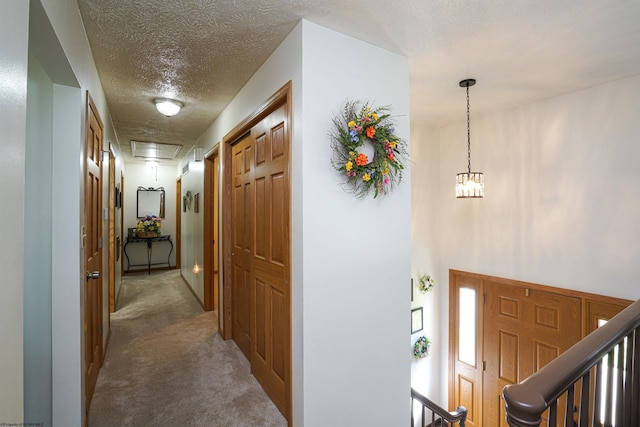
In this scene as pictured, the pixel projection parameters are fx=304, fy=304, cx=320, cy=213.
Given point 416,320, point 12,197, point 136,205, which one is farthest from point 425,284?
point 136,205

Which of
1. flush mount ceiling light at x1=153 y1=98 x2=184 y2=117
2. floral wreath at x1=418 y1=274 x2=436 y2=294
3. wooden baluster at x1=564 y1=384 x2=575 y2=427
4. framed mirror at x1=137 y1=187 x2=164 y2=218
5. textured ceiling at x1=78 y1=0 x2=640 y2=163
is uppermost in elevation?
textured ceiling at x1=78 y1=0 x2=640 y2=163

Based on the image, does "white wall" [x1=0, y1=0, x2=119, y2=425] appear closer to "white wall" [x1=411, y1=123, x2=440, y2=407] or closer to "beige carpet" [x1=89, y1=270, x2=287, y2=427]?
"beige carpet" [x1=89, y1=270, x2=287, y2=427]

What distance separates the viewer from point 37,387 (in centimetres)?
157

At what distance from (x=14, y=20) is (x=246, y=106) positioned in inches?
70.3

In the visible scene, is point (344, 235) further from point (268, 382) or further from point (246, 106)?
point (246, 106)

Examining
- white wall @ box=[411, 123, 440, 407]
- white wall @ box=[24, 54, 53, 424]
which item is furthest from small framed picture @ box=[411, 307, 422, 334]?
white wall @ box=[24, 54, 53, 424]

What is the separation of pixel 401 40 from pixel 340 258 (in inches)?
56.9

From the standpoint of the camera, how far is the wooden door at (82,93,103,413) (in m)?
1.92

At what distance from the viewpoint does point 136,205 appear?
22.7 ft

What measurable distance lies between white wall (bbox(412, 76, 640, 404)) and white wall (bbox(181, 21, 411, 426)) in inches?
73.0

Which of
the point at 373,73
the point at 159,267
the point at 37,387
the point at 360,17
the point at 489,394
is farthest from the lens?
the point at 159,267

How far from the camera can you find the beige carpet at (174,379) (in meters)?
2.03

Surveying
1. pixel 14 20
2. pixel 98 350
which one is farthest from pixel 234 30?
pixel 98 350

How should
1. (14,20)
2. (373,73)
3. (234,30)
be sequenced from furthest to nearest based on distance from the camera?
1. (373,73)
2. (234,30)
3. (14,20)
